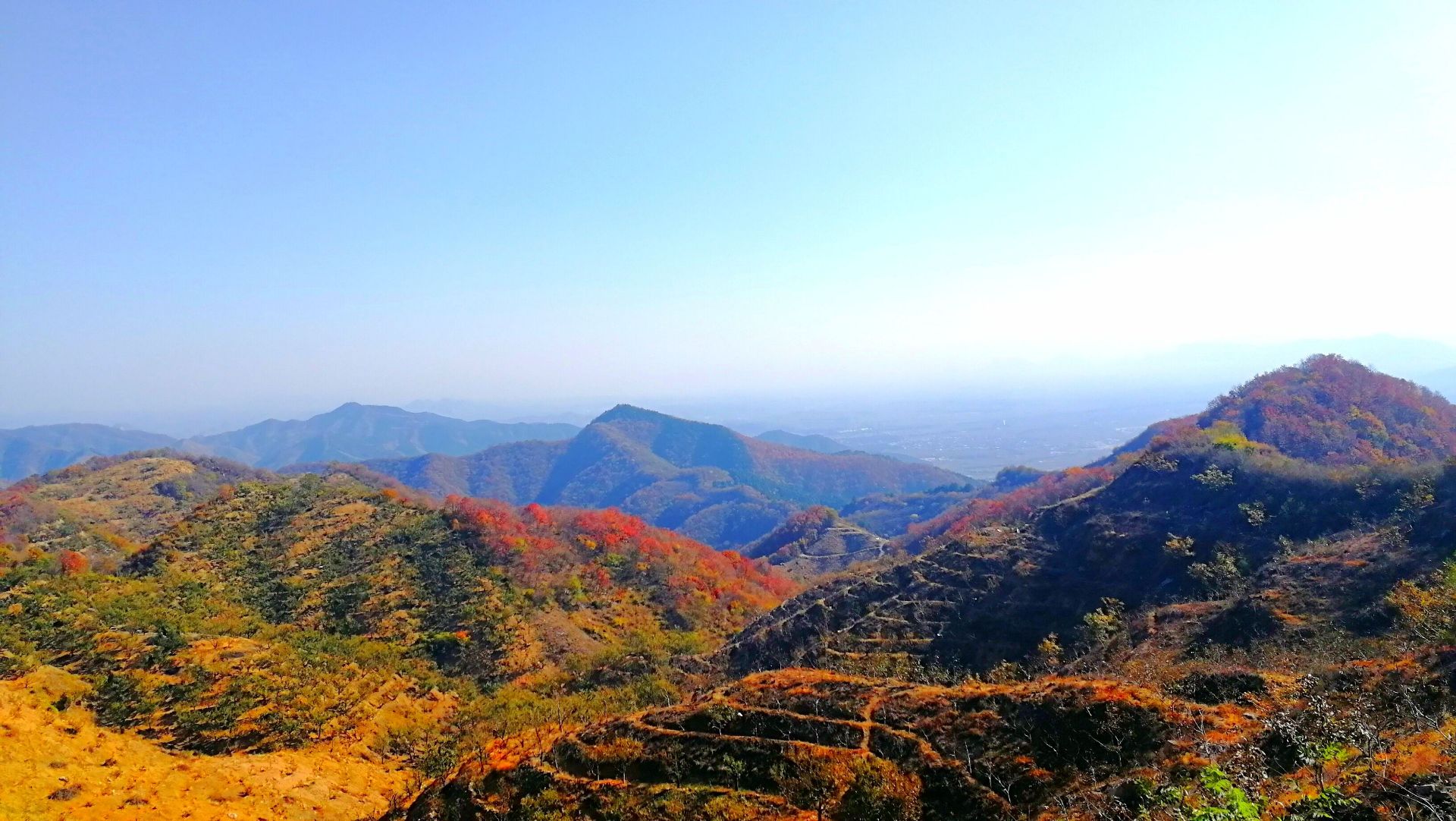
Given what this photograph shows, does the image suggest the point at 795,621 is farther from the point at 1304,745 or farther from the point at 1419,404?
the point at 1419,404

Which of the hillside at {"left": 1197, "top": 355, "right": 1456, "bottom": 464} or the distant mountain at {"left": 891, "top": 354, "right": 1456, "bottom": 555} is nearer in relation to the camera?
the distant mountain at {"left": 891, "top": 354, "right": 1456, "bottom": 555}

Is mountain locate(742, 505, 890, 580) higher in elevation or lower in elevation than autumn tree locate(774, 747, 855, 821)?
lower

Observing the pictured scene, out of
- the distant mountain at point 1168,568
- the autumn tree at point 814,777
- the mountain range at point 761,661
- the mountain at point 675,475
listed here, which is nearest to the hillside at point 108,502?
the mountain range at point 761,661

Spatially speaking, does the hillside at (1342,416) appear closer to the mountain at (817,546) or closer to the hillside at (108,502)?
the mountain at (817,546)

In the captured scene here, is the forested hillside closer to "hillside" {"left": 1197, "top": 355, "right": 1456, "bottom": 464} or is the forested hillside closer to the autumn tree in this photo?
the autumn tree

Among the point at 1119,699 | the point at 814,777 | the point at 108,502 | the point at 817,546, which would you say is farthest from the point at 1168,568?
the point at 108,502

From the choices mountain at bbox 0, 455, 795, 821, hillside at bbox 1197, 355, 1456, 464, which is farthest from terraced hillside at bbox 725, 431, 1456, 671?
hillside at bbox 1197, 355, 1456, 464

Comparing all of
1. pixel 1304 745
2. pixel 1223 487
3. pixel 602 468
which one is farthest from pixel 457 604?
pixel 602 468

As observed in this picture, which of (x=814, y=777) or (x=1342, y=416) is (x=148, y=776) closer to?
(x=814, y=777)
